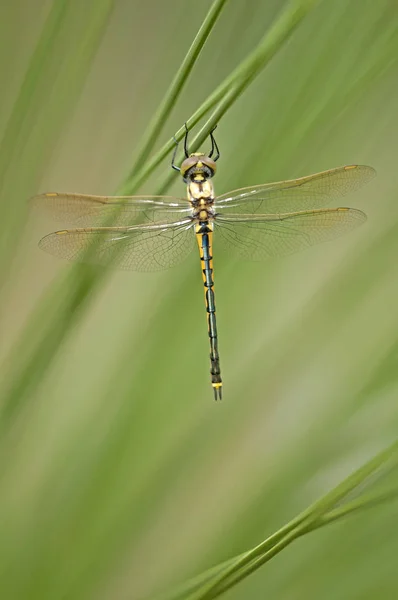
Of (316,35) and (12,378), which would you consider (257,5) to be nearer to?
(316,35)

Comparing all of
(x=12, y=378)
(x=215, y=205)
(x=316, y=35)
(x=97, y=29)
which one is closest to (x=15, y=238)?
(x=12, y=378)

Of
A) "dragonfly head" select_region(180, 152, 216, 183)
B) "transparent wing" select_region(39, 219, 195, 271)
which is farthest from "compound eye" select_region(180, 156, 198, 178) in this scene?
"transparent wing" select_region(39, 219, 195, 271)

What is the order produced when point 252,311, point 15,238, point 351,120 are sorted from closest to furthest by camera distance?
point 15,238, point 351,120, point 252,311

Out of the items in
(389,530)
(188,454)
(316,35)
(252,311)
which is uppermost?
(316,35)

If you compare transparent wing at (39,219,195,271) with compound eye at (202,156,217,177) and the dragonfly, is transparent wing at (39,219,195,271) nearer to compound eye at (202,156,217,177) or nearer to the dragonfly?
the dragonfly

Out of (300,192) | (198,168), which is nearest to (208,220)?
(198,168)

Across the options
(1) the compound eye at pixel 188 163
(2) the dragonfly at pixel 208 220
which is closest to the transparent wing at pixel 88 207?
(2) the dragonfly at pixel 208 220

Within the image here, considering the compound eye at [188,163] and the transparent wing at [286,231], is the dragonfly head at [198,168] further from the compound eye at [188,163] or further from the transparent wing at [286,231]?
the transparent wing at [286,231]

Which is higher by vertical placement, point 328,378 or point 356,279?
point 356,279
